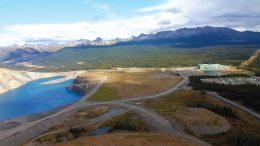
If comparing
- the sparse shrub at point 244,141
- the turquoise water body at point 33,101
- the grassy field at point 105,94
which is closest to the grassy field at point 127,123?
the sparse shrub at point 244,141

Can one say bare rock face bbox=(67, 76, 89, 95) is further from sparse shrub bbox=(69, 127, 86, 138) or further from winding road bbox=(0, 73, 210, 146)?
sparse shrub bbox=(69, 127, 86, 138)

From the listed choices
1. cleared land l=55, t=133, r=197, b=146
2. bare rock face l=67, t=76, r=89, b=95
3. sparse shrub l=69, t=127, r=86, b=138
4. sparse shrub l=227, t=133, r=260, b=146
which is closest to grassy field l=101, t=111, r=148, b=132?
sparse shrub l=69, t=127, r=86, b=138

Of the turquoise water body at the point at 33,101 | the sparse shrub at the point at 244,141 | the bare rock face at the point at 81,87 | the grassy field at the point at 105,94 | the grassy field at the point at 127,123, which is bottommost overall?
the turquoise water body at the point at 33,101

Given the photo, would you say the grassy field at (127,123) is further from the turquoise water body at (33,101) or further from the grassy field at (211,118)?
the turquoise water body at (33,101)

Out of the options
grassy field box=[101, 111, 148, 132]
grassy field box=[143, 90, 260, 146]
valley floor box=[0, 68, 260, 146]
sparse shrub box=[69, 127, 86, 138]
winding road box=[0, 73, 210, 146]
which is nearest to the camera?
grassy field box=[143, 90, 260, 146]

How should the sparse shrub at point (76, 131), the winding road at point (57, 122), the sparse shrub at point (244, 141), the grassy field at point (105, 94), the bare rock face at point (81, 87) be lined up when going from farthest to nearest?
1. the bare rock face at point (81, 87)
2. the grassy field at point (105, 94)
3. the sparse shrub at point (76, 131)
4. the winding road at point (57, 122)
5. the sparse shrub at point (244, 141)

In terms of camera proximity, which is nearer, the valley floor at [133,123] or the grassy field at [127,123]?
the valley floor at [133,123]

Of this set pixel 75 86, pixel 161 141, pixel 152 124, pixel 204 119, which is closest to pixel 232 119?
pixel 204 119

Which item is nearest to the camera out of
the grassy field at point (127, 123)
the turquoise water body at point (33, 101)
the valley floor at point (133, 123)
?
the valley floor at point (133, 123)
